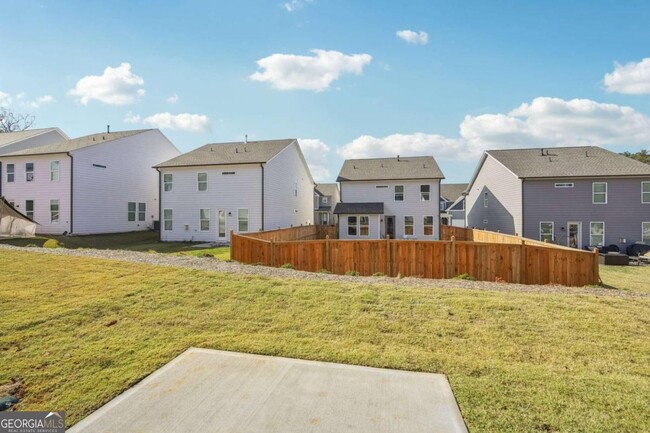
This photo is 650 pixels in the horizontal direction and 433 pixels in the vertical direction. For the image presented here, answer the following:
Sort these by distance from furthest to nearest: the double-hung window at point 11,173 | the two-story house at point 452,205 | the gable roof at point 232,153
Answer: the two-story house at point 452,205, the double-hung window at point 11,173, the gable roof at point 232,153

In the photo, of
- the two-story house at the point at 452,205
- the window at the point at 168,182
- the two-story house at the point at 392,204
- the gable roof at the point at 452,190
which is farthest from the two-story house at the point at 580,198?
the gable roof at the point at 452,190

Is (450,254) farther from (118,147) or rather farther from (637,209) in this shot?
(118,147)

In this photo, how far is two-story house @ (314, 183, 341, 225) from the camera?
134 feet

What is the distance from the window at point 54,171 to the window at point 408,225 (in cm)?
2430

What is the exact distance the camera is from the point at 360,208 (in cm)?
2666

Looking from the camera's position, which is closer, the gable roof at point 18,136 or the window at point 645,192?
the window at point 645,192

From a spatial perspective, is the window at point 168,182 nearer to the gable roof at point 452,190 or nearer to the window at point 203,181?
the window at point 203,181

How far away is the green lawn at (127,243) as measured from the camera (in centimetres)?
1703

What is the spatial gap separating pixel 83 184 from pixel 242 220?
11.0m

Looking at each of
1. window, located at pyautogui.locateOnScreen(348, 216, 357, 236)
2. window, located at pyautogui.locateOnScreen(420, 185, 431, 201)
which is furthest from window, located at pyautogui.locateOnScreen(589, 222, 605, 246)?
window, located at pyautogui.locateOnScreen(348, 216, 357, 236)

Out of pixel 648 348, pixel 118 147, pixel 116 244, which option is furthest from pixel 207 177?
pixel 648 348

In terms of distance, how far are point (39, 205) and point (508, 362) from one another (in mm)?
28526

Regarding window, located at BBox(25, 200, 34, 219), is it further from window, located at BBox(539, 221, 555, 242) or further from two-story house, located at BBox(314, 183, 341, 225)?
window, located at BBox(539, 221, 555, 242)

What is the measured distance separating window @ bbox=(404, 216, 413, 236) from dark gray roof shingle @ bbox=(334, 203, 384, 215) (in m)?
2.21
